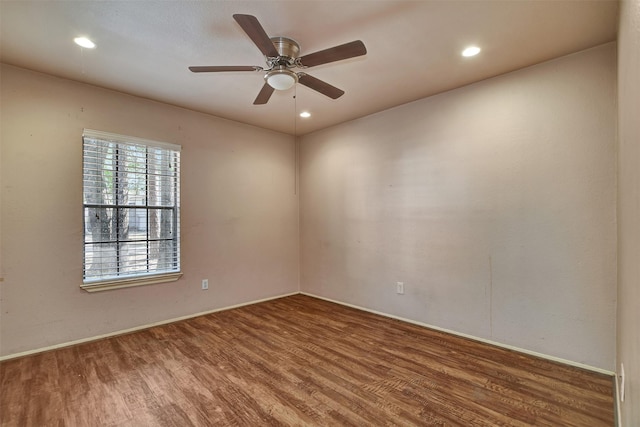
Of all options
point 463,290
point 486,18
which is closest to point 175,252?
point 463,290

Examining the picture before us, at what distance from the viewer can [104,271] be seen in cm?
311

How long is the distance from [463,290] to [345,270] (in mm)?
1636

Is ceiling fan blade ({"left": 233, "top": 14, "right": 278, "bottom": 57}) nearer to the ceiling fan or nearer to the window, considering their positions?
the ceiling fan

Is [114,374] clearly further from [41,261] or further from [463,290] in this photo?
[463,290]

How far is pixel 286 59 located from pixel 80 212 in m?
2.59

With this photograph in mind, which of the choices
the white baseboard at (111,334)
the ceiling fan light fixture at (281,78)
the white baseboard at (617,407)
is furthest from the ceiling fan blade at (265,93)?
the white baseboard at (617,407)

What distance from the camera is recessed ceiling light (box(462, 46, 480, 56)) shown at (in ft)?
7.82

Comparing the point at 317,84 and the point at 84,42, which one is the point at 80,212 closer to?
the point at 84,42

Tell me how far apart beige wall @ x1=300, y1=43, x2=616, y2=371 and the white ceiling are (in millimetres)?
319

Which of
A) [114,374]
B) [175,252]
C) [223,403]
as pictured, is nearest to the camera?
[223,403]

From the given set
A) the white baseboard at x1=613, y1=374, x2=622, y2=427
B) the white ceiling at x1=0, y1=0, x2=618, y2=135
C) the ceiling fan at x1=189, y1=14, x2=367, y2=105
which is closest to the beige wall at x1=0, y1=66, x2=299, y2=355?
the white ceiling at x1=0, y1=0, x2=618, y2=135

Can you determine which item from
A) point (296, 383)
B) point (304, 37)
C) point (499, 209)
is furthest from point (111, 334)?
point (499, 209)

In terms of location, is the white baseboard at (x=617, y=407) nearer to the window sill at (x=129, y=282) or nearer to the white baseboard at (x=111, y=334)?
the white baseboard at (x=111, y=334)

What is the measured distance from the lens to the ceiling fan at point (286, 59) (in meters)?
1.80
